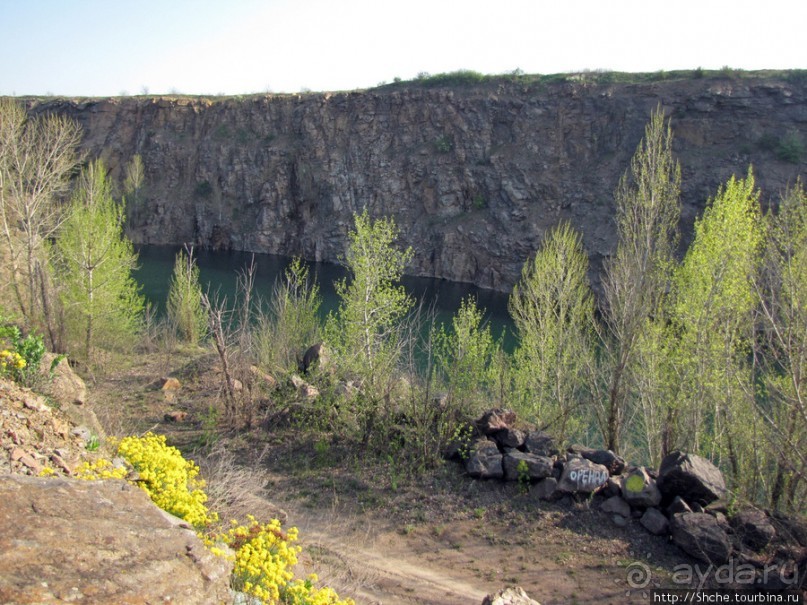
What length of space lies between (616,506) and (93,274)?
15.9m

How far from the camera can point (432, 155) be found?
48312mm

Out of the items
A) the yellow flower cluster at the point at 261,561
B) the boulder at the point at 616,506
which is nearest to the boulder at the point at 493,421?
the boulder at the point at 616,506

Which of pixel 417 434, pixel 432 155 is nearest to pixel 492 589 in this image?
pixel 417 434

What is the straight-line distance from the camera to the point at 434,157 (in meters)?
48.2

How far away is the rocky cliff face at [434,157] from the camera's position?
38.8 meters

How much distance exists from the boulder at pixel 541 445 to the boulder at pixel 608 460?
55 centimetres

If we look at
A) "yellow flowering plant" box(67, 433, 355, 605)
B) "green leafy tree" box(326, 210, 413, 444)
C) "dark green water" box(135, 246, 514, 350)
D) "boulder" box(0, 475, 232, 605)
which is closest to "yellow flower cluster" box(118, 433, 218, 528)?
"yellow flowering plant" box(67, 433, 355, 605)

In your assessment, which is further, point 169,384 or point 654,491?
point 169,384

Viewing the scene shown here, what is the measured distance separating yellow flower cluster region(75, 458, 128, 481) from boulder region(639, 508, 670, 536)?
23.7 ft

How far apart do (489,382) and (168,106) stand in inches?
2098

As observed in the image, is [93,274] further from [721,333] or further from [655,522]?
[721,333]

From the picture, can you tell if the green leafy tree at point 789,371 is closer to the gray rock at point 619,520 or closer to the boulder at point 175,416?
the gray rock at point 619,520

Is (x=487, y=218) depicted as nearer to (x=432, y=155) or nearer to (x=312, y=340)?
(x=432, y=155)

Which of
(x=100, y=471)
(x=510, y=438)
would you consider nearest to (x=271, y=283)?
(x=510, y=438)
